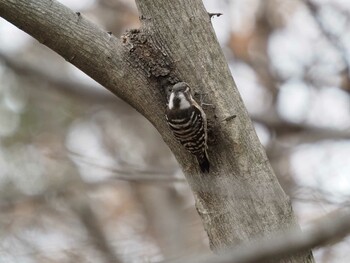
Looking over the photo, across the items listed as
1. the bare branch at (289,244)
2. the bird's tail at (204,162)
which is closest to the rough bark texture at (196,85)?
the bird's tail at (204,162)

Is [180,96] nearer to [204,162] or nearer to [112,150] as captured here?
[204,162]

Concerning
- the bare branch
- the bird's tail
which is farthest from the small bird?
the bare branch

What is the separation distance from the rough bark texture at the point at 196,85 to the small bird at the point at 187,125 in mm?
43

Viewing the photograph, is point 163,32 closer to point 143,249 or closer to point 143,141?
point 143,249

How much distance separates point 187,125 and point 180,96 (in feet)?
0.78

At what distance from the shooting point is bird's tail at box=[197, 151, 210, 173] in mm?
3402

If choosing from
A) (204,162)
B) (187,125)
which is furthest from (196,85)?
(204,162)

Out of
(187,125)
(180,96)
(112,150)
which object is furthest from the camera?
(112,150)

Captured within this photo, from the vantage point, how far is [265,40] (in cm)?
943

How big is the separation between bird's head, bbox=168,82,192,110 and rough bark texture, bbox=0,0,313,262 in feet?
0.14

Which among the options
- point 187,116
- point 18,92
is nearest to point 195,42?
point 187,116

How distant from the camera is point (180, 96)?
3559 mm

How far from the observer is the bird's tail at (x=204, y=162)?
11.2 feet

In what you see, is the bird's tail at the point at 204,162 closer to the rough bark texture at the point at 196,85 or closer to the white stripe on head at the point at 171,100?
the rough bark texture at the point at 196,85
